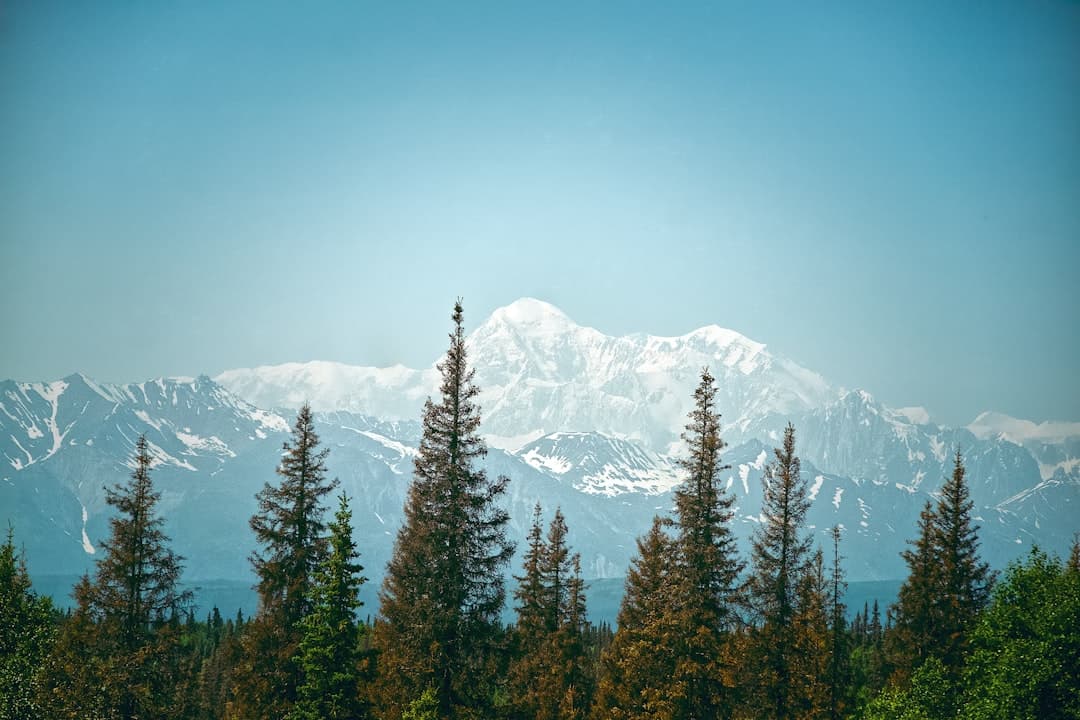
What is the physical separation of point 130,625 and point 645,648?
22.5 m

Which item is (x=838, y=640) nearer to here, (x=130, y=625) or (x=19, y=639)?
(x=130, y=625)

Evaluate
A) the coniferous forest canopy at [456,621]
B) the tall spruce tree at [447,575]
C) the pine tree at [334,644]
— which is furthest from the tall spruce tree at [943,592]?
the pine tree at [334,644]

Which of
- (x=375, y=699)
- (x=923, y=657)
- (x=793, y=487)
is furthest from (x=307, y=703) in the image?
(x=923, y=657)

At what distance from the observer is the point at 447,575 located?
3606cm

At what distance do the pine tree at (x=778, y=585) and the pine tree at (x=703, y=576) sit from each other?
311 cm

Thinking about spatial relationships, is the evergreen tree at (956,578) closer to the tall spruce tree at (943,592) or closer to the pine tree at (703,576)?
the tall spruce tree at (943,592)

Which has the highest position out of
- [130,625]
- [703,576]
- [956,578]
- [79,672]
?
[956,578]

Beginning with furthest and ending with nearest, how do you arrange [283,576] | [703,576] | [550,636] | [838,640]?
[838,640]
[550,636]
[283,576]
[703,576]

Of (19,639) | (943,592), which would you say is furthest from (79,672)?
(943,592)

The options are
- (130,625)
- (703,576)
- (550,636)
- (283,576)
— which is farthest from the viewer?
(550,636)

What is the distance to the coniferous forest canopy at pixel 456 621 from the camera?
115ft

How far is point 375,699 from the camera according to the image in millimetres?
36219

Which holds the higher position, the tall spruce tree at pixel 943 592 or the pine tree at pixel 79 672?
the tall spruce tree at pixel 943 592

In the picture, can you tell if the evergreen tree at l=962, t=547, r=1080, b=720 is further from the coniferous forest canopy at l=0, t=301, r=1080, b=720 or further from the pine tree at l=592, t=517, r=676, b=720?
the pine tree at l=592, t=517, r=676, b=720
